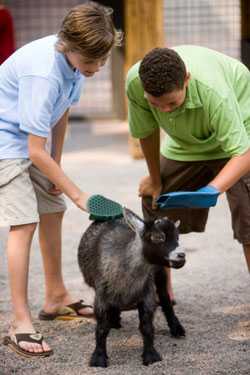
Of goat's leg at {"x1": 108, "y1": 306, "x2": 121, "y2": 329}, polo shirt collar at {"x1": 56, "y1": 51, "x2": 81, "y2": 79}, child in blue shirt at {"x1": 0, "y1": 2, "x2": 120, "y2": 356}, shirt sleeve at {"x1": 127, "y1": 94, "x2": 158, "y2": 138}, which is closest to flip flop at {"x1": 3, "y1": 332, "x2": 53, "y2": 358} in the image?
child in blue shirt at {"x1": 0, "y1": 2, "x2": 120, "y2": 356}

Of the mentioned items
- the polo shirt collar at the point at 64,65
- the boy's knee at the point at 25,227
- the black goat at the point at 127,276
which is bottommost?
the black goat at the point at 127,276

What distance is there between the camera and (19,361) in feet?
13.7

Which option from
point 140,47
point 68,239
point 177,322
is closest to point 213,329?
point 177,322

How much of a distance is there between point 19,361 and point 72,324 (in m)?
0.56

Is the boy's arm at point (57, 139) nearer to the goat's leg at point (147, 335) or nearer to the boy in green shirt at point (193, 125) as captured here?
the boy in green shirt at point (193, 125)

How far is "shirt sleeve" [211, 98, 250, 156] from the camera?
3.91 m

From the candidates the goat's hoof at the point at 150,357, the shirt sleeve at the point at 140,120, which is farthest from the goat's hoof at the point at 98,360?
the shirt sleeve at the point at 140,120

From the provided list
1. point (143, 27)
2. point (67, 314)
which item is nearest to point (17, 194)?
point (67, 314)

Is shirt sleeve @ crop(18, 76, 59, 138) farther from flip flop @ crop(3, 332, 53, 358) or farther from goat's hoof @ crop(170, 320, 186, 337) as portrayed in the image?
goat's hoof @ crop(170, 320, 186, 337)

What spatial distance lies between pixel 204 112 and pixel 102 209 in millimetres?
616

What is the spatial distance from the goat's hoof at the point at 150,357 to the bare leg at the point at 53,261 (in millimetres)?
758

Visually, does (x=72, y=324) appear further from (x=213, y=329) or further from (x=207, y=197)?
(x=207, y=197)

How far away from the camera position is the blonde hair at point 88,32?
3904 mm

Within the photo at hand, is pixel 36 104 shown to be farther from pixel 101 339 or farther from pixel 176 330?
pixel 176 330
